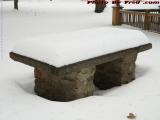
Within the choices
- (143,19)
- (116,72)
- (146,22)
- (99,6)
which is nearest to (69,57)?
(116,72)

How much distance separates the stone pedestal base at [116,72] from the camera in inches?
276

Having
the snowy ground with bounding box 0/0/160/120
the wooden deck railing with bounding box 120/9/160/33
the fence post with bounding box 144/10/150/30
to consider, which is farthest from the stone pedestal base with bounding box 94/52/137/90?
the fence post with bounding box 144/10/150/30

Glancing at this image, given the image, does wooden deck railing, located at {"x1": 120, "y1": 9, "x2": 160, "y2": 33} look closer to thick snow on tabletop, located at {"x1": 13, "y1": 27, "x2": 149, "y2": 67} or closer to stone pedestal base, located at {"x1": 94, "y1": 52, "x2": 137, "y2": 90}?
stone pedestal base, located at {"x1": 94, "y1": 52, "x2": 137, "y2": 90}

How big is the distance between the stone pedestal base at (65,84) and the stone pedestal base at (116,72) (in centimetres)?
125

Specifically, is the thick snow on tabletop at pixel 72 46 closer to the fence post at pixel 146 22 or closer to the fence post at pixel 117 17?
the fence post at pixel 146 22

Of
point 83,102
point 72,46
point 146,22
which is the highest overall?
point 146,22

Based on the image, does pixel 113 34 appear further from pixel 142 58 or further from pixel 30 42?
pixel 142 58

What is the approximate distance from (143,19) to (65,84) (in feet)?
32.6

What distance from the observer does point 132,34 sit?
704 cm

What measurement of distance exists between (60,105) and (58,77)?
613 millimetres

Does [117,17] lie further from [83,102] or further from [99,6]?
[83,102]

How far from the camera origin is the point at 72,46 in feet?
17.7

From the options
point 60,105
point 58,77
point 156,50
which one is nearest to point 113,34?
point 58,77

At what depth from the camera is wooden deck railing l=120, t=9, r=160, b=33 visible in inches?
539
